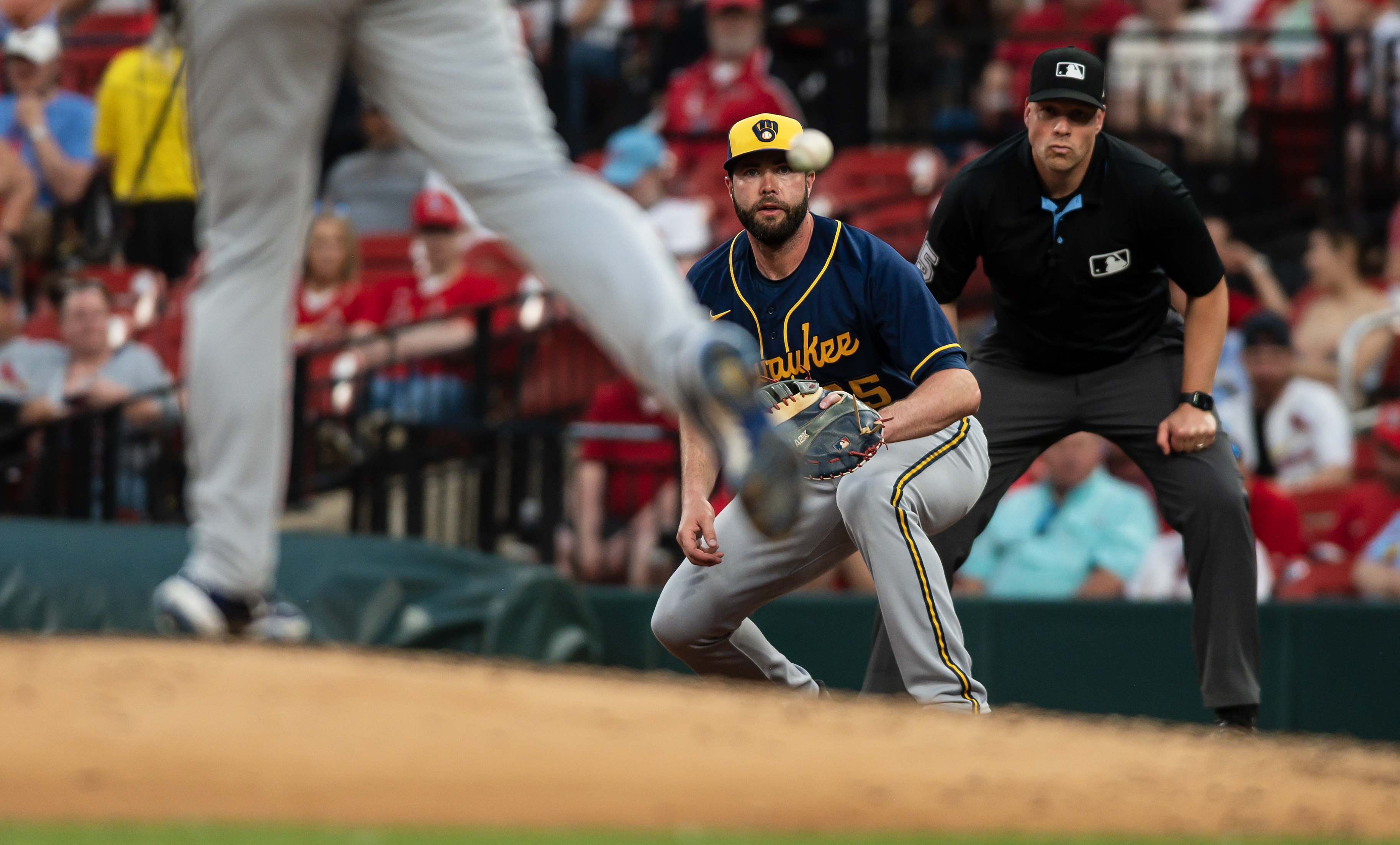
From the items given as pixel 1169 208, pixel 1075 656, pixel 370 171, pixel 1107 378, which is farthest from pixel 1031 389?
pixel 370 171

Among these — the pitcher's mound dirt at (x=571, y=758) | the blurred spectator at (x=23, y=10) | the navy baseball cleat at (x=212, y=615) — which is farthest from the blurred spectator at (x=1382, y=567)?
the blurred spectator at (x=23, y=10)

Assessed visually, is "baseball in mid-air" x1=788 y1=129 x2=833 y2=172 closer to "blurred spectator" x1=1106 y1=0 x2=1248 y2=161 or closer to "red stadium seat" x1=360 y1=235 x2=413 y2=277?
"blurred spectator" x1=1106 y1=0 x2=1248 y2=161

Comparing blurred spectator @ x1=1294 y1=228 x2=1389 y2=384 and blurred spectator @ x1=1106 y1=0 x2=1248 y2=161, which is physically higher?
blurred spectator @ x1=1106 y1=0 x2=1248 y2=161

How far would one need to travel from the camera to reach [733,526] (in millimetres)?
5738

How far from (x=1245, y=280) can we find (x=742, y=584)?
629 centimetres

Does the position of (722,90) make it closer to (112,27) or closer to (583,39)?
(583,39)

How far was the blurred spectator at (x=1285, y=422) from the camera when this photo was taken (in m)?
9.20

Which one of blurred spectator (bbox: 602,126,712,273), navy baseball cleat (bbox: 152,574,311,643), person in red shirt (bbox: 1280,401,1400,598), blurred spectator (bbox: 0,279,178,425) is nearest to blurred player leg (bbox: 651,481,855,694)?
navy baseball cleat (bbox: 152,574,311,643)

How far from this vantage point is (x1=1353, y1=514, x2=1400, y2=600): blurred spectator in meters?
8.47

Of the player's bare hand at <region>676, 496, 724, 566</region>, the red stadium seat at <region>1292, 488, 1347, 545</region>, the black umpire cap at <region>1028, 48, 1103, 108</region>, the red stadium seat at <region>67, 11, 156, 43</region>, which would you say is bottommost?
the red stadium seat at <region>1292, 488, 1347, 545</region>

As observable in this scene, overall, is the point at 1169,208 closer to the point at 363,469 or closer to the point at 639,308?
the point at 639,308

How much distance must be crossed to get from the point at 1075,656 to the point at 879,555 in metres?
3.52

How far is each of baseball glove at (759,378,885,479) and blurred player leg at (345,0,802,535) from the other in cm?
142

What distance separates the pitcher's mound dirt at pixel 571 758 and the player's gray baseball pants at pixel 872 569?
963 millimetres
